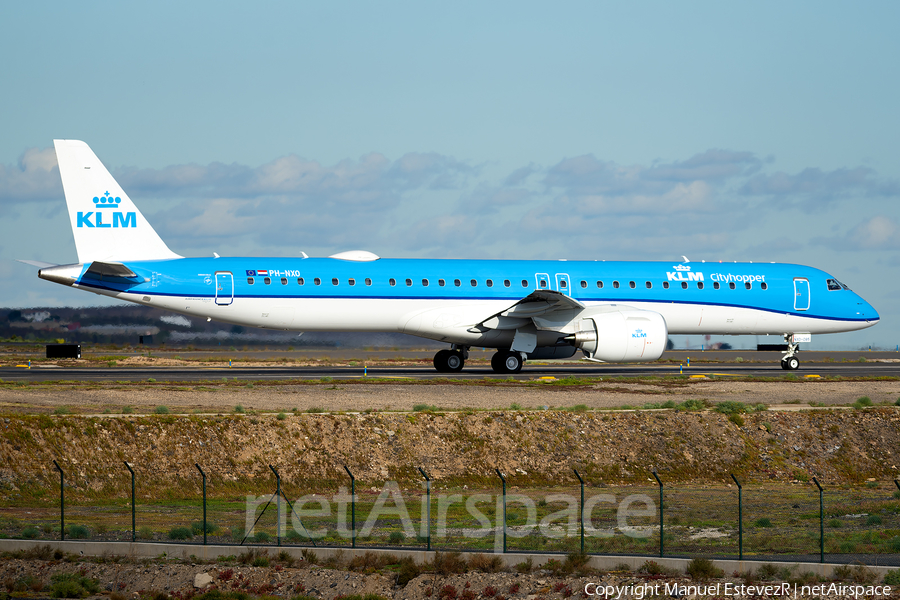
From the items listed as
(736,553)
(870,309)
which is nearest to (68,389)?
(736,553)

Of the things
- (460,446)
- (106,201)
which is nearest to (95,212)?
(106,201)

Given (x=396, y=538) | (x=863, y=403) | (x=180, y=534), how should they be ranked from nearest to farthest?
(x=180, y=534)
(x=396, y=538)
(x=863, y=403)

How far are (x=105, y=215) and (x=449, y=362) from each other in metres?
13.5

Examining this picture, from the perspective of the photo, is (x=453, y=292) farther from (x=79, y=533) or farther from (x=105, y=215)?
(x=79, y=533)

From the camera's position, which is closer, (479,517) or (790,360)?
(479,517)

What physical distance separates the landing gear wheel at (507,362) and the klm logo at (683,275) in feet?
22.3

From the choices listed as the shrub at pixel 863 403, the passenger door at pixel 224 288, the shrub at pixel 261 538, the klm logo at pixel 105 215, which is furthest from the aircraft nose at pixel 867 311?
the shrub at pixel 261 538

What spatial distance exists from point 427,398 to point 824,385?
15.0m

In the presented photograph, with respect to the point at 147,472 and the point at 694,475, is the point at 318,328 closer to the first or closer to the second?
the point at 147,472

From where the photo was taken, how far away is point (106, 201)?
103 feet

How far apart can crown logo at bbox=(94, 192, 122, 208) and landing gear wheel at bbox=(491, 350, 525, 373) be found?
1459cm

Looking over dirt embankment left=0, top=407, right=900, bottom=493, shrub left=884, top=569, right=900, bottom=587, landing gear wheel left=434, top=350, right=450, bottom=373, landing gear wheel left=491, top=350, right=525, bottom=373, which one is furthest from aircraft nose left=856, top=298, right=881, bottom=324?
shrub left=884, top=569, right=900, bottom=587

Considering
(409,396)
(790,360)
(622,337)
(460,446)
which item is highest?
(622,337)

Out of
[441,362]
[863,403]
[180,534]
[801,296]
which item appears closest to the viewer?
[180,534]
